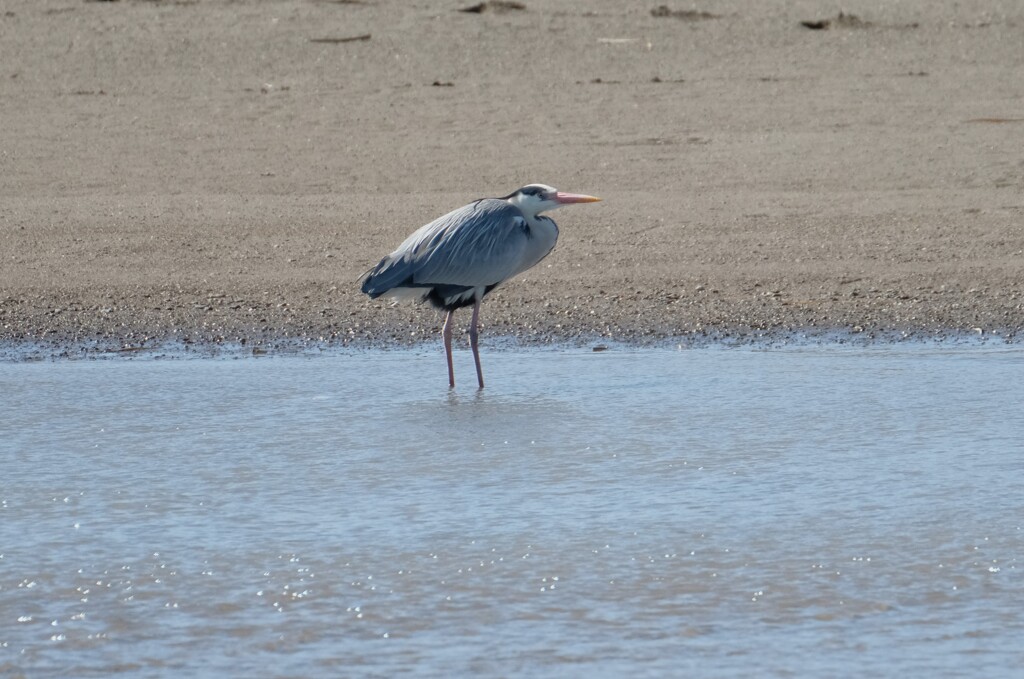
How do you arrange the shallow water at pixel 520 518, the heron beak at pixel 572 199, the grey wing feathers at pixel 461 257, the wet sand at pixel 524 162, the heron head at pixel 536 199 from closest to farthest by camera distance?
the shallow water at pixel 520 518, the grey wing feathers at pixel 461 257, the heron beak at pixel 572 199, the heron head at pixel 536 199, the wet sand at pixel 524 162

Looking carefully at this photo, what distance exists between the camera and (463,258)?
24.3 ft

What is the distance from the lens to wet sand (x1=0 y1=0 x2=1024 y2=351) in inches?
332

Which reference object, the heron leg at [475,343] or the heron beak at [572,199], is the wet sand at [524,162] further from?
the heron beak at [572,199]

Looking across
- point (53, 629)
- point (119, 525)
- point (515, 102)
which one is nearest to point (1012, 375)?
point (119, 525)

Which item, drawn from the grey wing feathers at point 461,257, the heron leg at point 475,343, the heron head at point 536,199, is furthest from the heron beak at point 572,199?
the heron leg at point 475,343

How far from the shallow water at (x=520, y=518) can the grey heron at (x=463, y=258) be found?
344 millimetres

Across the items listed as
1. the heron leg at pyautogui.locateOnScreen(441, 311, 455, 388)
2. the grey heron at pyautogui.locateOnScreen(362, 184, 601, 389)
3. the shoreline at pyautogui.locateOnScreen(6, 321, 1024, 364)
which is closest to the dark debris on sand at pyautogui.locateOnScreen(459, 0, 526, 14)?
the shoreline at pyautogui.locateOnScreen(6, 321, 1024, 364)

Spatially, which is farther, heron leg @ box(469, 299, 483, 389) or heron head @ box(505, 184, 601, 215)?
heron head @ box(505, 184, 601, 215)

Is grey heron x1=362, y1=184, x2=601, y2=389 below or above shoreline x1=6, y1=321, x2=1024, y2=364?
above

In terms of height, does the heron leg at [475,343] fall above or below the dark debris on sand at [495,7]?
below

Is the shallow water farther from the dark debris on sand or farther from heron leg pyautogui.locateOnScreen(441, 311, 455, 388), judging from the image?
the dark debris on sand

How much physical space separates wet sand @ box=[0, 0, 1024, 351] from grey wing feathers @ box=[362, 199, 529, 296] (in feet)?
1.94

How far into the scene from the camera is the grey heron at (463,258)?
293 inches

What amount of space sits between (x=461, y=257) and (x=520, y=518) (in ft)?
8.10
